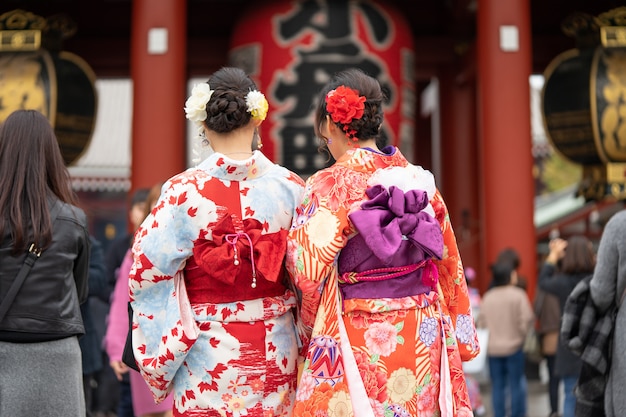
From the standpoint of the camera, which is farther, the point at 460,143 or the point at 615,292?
the point at 460,143

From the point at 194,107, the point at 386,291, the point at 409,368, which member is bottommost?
the point at 409,368

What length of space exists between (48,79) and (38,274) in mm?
6217

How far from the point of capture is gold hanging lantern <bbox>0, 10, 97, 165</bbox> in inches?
351

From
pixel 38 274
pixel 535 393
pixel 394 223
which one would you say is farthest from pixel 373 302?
pixel 535 393

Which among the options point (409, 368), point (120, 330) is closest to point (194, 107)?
point (409, 368)

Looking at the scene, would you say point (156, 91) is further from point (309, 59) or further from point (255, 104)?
point (255, 104)

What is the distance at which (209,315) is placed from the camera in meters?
3.10

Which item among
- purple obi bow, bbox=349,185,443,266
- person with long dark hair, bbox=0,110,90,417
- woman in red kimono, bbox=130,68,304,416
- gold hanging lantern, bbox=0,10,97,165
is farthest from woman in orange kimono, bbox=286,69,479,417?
gold hanging lantern, bbox=0,10,97,165

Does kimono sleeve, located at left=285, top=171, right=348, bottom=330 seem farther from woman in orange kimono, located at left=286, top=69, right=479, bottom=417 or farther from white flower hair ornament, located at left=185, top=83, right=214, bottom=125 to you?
white flower hair ornament, located at left=185, top=83, right=214, bottom=125

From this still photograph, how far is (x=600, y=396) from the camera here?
414cm

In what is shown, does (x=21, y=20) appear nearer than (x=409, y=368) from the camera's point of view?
No

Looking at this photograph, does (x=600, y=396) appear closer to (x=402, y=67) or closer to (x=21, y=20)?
(x=402, y=67)

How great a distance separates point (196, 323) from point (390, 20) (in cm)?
666

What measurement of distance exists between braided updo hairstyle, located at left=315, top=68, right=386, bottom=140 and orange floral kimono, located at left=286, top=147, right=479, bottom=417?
0.30 feet
